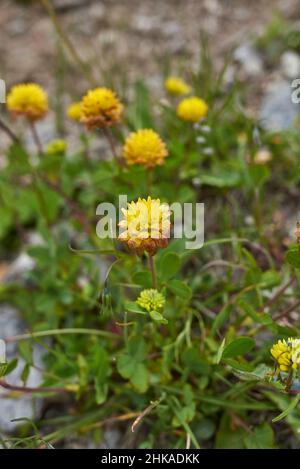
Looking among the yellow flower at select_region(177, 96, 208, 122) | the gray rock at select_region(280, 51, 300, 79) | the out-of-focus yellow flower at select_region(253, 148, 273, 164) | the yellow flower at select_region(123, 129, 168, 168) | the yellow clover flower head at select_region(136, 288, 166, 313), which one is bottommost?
the yellow clover flower head at select_region(136, 288, 166, 313)

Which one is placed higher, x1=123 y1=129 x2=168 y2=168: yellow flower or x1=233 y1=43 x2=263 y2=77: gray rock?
x1=233 y1=43 x2=263 y2=77: gray rock

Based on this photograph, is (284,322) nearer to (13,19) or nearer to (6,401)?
(6,401)

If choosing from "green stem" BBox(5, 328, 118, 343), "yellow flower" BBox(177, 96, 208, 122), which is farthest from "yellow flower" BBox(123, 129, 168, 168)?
"green stem" BBox(5, 328, 118, 343)

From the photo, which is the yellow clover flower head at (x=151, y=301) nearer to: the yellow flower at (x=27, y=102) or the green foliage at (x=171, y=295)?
the green foliage at (x=171, y=295)

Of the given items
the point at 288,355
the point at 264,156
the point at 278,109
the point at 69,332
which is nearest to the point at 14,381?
the point at 69,332

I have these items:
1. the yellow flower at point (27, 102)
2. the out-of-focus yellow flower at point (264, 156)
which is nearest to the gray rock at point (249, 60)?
the out-of-focus yellow flower at point (264, 156)

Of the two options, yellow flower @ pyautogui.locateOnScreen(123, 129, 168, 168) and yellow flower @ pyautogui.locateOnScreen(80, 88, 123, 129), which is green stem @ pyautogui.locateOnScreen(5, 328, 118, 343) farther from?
yellow flower @ pyautogui.locateOnScreen(80, 88, 123, 129)
